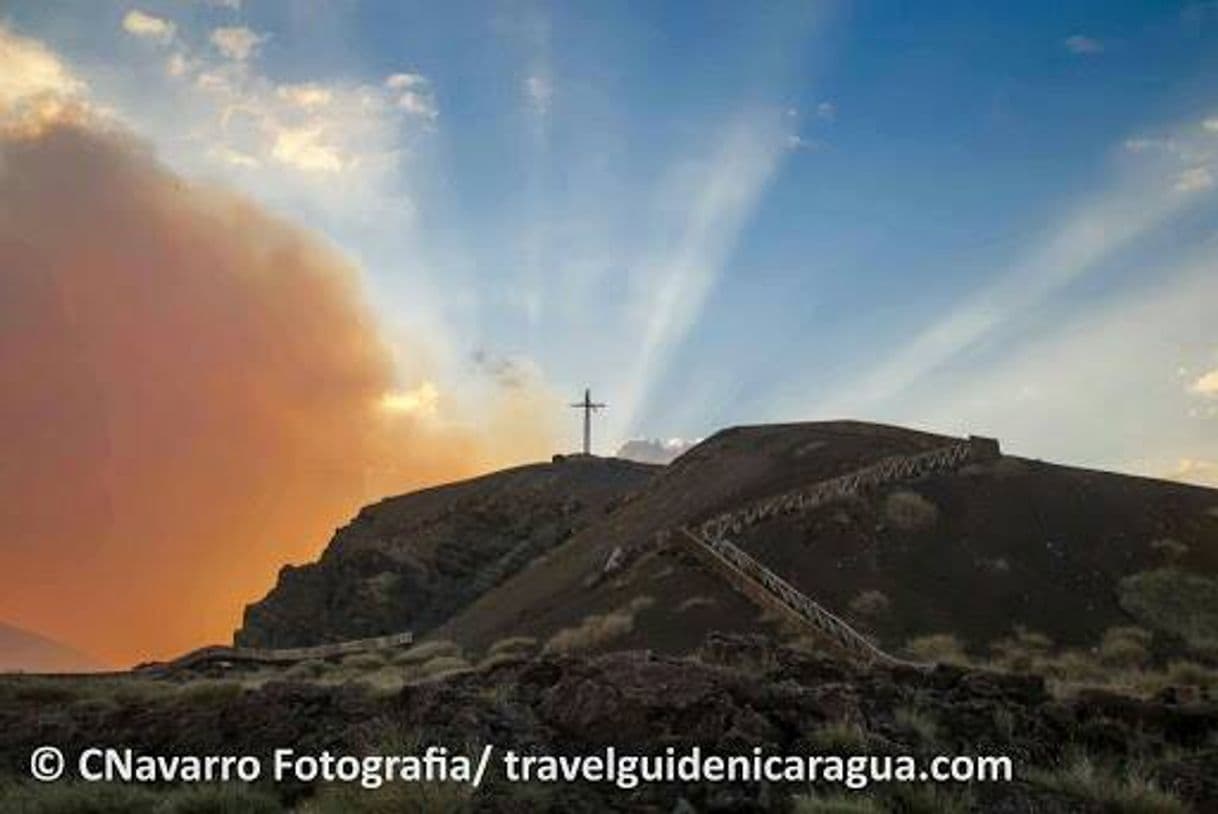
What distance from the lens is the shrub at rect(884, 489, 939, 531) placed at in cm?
4053

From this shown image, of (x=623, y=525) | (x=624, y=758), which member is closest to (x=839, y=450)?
(x=623, y=525)

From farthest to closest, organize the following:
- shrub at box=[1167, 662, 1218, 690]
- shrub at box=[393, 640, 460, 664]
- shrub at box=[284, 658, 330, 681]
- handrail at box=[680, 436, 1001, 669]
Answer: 1. shrub at box=[393, 640, 460, 664]
2. shrub at box=[284, 658, 330, 681]
3. handrail at box=[680, 436, 1001, 669]
4. shrub at box=[1167, 662, 1218, 690]

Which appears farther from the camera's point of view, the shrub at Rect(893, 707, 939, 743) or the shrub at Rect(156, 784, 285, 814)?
the shrub at Rect(893, 707, 939, 743)

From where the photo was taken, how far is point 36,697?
22.0m

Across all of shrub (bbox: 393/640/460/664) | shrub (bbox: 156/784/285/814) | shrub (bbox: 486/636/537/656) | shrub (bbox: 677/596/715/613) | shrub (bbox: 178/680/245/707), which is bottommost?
shrub (bbox: 156/784/285/814)

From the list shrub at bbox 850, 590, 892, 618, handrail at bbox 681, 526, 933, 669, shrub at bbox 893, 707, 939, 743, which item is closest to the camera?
shrub at bbox 893, 707, 939, 743

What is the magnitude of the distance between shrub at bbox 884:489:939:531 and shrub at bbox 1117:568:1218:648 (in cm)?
680

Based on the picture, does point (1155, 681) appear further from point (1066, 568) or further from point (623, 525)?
point (623, 525)

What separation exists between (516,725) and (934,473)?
35292mm

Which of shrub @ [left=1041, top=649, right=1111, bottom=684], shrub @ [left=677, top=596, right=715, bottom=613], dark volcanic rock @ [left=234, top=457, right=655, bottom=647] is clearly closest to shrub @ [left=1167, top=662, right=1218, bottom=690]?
shrub @ [left=1041, top=649, right=1111, bottom=684]

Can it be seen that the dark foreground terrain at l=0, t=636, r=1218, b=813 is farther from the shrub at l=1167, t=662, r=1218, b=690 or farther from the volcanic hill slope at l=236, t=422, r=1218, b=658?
the volcanic hill slope at l=236, t=422, r=1218, b=658

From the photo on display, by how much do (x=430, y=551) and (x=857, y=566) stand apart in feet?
125

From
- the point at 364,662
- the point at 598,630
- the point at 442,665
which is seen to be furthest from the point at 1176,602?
the point at 364,662

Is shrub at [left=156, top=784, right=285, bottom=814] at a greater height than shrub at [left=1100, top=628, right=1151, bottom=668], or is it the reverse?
shrub at [left=1100, top=628, right=1151, bottom=668]
